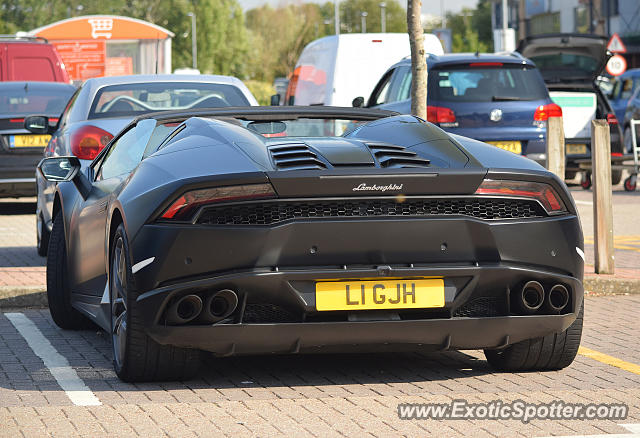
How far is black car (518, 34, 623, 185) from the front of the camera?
60.3ft

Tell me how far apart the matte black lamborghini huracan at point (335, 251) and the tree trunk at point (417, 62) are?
20.4 ft

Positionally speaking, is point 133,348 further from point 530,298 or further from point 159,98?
point 159,98

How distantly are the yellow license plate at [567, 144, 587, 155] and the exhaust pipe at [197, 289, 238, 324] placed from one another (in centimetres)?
1356

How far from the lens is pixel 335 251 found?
532 cm

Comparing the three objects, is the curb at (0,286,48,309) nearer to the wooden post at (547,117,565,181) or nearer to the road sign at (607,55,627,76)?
the wooden post at (547,117,565,181)

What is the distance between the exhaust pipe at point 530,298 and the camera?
5543 millimetres

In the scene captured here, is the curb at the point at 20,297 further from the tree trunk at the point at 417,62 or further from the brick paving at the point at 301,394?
the tree trunk at the point at 417,62

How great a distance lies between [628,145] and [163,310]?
1775cm

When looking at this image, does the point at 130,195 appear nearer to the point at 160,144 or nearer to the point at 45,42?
the point at 160,144

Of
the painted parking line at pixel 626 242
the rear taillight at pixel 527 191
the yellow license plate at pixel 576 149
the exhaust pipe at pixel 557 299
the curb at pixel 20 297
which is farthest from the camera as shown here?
the yellow license plate at pixel 576 149

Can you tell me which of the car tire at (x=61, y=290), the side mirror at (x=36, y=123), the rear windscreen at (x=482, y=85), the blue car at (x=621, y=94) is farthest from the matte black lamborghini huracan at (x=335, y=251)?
the blue car at (x=621, y=94)

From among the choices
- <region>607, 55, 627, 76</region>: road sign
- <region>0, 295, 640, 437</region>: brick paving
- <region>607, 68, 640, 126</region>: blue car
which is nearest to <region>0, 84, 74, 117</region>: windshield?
<region>0, 295, 640, 437</region>: brick paving

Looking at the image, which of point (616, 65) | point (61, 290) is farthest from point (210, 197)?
point (616, 65)

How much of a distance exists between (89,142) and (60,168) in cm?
302
